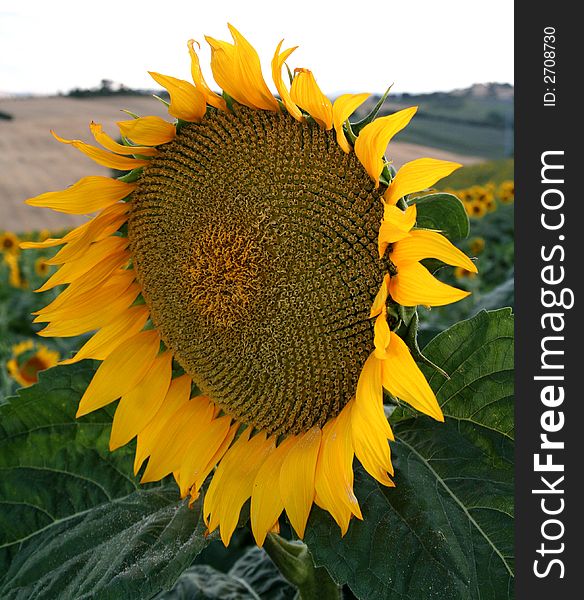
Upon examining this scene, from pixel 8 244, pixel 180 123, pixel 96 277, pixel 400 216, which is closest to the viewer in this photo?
pixel 400 216

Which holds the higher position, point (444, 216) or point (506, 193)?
point (506, 193)

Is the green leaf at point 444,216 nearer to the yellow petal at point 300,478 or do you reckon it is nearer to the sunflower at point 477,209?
the yellow petal at point 300,478

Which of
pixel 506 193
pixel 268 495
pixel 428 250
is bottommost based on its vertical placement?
pixel 268 495

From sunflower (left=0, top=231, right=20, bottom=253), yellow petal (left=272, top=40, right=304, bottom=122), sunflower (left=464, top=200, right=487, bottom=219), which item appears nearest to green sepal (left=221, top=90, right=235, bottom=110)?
yellow petal (left=272, top=40, right=304, bottom=122)

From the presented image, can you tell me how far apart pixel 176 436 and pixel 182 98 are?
50 cm

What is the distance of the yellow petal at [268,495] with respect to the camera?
3.48ft

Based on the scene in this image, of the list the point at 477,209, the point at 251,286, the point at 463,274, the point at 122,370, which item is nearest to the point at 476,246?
the point at 463,274

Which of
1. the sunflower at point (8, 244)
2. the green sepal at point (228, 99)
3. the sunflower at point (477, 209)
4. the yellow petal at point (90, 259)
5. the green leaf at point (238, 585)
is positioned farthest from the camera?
the sunflower at point (8, 244)

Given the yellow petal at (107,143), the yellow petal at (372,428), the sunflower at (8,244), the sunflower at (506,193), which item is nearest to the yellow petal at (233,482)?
the yellow petal at (372,428)

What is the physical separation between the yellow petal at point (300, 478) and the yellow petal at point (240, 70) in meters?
0.44

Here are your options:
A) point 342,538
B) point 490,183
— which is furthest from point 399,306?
point 490,183

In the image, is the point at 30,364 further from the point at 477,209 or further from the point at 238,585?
the point at 477,209

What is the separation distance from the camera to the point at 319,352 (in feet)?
3.35

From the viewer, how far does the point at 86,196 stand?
115cm
